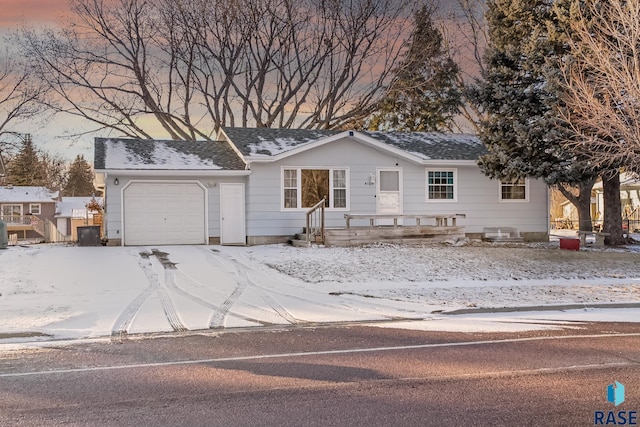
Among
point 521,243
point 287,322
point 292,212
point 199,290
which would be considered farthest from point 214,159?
point 287,322

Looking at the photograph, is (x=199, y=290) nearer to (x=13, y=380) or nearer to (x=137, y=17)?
(x=13, y=380)

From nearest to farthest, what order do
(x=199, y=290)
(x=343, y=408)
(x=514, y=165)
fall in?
(x=343, y=408) → (x=199, y=290) → (x=514, y=165)

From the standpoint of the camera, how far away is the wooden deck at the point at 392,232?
66.2 ft

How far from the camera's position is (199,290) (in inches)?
495

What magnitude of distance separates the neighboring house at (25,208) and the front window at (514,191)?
46.8m

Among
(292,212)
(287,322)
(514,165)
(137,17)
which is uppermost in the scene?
(137,17)

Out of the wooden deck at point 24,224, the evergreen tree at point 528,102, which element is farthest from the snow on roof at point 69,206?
the evergreen tree at point 528,102

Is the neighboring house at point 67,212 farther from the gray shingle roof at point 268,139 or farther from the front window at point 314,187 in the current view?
the front window at point 314,187

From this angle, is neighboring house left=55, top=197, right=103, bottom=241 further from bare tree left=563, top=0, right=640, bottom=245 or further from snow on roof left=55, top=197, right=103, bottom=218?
bare tree left=563, top=0, right=640, bottom=245

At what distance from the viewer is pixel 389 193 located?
74.5 ft

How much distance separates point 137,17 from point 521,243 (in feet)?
81.9

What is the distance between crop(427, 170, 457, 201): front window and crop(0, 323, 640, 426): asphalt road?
14940 millimetres

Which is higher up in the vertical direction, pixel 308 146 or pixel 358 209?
pixel 308 146

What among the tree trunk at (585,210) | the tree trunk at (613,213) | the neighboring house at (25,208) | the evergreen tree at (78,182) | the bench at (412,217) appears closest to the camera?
the bench at (412,217)
